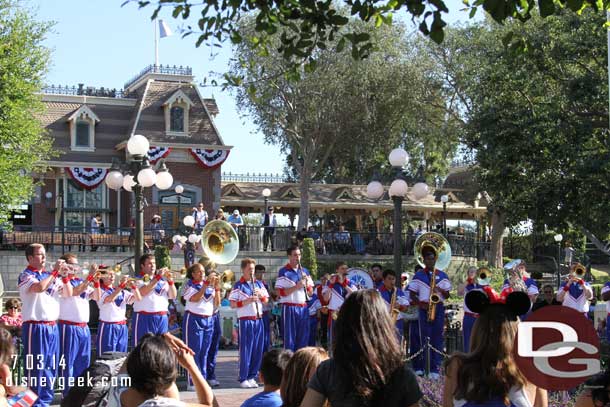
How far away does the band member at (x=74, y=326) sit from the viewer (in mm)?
11250

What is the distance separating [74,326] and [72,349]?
28cm

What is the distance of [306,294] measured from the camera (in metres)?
14.4

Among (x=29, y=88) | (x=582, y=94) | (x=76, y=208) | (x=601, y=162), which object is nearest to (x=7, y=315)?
(x=601, y=162)

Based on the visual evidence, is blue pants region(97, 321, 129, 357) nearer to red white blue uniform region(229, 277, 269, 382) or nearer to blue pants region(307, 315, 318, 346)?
red white blue uniform region(229, 277, 269, 382)

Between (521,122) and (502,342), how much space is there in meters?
19.7

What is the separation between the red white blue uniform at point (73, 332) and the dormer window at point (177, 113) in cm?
2787

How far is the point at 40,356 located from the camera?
420 inches

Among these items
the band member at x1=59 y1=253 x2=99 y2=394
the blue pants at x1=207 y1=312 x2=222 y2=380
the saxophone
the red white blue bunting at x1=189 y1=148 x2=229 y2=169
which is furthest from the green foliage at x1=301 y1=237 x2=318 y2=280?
the band member at x1=59 y1=253 x2=99 y2=394

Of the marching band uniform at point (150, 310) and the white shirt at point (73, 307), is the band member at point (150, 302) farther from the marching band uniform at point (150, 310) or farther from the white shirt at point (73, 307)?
the white shirt at point (73, 307)

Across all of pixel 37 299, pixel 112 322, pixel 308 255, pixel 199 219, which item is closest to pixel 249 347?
pixel 112 322

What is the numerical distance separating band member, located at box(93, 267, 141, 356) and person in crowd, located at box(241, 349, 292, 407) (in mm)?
6606

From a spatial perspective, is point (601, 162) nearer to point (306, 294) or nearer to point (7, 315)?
point (306, 294)

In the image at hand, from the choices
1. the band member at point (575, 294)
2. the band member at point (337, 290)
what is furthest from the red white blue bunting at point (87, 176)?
the band member at point (575, 294)

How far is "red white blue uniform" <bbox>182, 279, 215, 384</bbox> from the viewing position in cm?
1284
